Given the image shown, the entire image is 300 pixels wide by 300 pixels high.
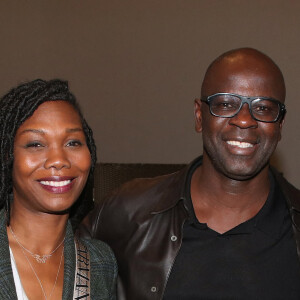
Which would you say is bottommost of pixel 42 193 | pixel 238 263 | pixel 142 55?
pixel 238 263

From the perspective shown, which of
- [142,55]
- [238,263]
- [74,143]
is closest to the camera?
[74,143]

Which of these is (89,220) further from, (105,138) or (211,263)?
(105,138)

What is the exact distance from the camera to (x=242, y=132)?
221 centimetres

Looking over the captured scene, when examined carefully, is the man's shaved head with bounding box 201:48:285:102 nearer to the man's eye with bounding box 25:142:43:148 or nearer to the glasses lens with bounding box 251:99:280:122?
the glasses lens with bounding box 251:99:280:122

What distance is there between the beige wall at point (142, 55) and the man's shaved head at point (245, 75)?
2478 millimetres

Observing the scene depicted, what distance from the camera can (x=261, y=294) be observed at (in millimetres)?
2125

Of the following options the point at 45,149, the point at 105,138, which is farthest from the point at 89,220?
the point at 105,138

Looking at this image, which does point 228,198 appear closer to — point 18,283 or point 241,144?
point 241,144

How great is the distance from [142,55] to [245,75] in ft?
9.37

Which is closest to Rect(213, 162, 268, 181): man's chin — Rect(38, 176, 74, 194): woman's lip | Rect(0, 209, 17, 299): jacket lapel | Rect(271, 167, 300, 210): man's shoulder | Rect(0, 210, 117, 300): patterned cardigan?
Rect(271, 167, 300, 210): man's shoulder

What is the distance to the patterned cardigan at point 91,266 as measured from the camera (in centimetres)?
181

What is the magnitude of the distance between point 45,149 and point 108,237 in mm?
642

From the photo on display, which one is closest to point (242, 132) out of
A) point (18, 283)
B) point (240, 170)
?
point (240, 170)

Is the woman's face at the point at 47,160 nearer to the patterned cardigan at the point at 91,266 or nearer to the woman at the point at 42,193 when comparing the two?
the woman at the point at 42,193
